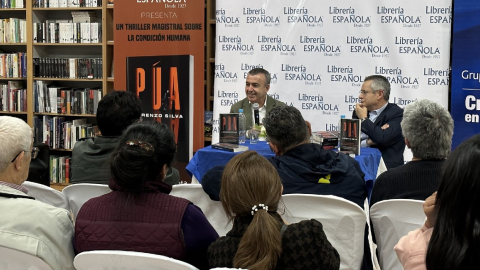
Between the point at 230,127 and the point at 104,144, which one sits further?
the point at 230,127

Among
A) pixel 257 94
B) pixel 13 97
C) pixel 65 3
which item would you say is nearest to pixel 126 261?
pixel 257 94

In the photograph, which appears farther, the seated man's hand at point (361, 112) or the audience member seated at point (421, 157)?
the seated man's hand at point (361, 112)

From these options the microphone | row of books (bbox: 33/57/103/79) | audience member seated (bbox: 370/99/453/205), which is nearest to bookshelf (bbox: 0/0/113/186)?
row of books (bbox: 33/57/103/79)

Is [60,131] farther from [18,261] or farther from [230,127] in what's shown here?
[18,261]

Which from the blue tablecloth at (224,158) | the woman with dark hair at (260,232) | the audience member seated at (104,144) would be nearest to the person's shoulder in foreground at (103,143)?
the audience member seated at (104,144)

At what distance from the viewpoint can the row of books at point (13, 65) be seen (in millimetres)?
6758

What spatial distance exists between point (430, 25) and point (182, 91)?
8.28 feet

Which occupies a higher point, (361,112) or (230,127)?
(361,112)

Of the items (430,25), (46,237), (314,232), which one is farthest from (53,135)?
(314,232)

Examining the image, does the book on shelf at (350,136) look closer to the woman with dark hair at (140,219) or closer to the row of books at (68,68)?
the woman with dark hair at (140,219)

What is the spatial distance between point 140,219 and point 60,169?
5.19 m

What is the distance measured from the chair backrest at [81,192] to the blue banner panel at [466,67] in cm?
383

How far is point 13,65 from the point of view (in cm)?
679

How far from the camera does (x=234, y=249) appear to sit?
1.69 meters
